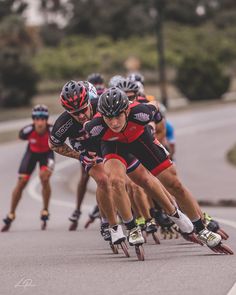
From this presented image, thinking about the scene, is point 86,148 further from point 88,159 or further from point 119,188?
point 119,188

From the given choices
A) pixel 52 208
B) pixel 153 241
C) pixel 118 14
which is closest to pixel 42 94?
pixel 118 14

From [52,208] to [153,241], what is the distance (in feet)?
25.4

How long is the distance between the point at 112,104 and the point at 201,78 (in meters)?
47.8

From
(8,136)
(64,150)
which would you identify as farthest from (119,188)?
(8,136)

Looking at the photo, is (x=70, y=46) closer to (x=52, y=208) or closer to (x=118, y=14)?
(x=118, y=14)

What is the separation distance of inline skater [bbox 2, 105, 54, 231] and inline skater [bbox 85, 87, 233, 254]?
4.59 metres

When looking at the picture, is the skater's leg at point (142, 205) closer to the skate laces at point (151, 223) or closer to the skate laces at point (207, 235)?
the skate laces at point (151, 223)

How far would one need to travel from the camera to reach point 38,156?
15672mm

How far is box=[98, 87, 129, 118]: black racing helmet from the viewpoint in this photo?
10184mm

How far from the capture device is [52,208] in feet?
65.4

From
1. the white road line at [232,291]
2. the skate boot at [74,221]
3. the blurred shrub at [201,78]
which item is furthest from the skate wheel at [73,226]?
the blurred shrub at [201,78]

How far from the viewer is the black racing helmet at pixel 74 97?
431 inches

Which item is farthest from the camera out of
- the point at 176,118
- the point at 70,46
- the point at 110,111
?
the point at 70,46

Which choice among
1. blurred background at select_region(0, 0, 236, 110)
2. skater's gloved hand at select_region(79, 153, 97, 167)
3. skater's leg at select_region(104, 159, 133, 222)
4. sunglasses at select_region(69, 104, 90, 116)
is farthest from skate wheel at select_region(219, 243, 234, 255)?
blurred background at select_region(0, 0, 236, 110)
